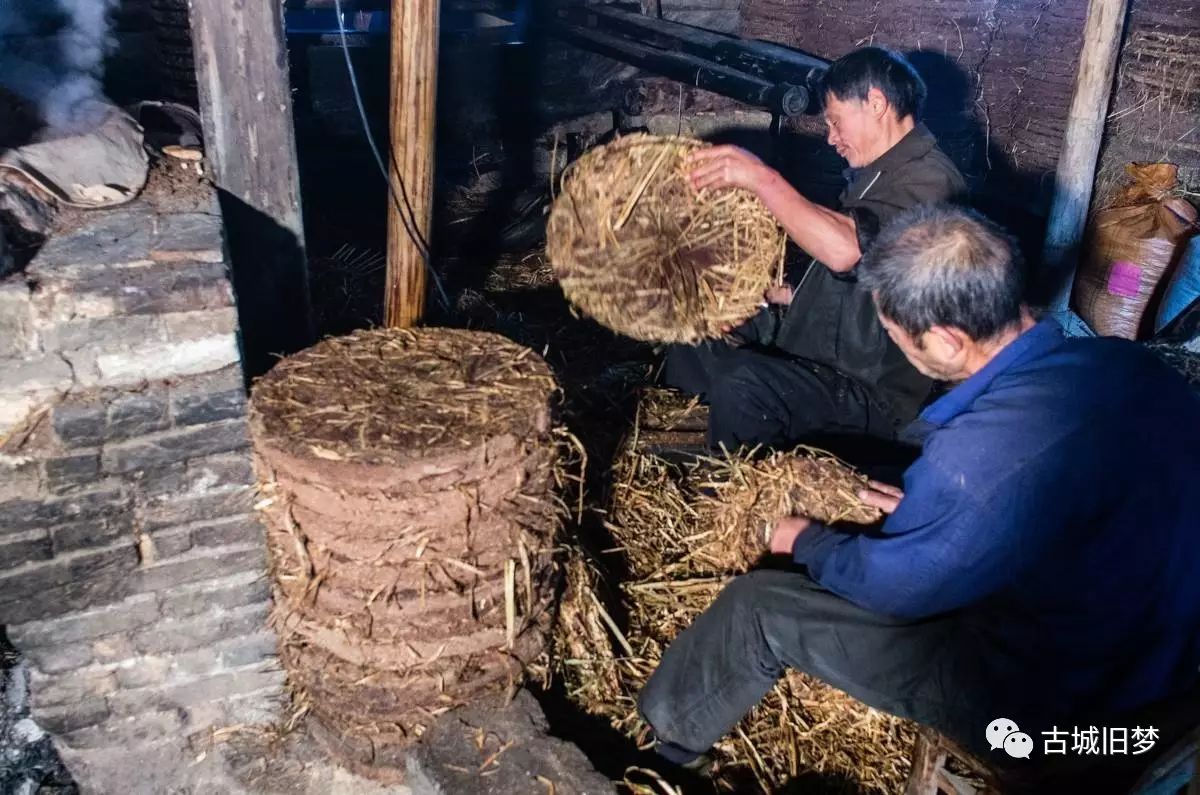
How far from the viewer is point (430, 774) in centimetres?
274

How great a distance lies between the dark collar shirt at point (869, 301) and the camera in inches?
156

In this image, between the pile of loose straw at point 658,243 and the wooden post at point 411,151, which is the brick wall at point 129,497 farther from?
the pile of loose straw at point 658,243

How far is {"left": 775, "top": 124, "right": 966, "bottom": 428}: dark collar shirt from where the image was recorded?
395cm

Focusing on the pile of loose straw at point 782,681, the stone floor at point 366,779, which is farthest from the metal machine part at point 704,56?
the stone floor at point 366,779

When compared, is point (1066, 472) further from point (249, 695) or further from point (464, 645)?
point (249, 695)

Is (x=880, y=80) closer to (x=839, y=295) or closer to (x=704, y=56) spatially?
(x=839, y=295)

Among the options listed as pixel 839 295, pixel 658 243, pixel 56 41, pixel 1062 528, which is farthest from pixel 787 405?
pixel 56 41

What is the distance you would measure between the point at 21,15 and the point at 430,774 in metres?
4.47

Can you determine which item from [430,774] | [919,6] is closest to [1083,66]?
[919,6]

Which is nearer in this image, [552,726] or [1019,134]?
[552,726]

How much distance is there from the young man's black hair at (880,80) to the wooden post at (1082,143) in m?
3.04

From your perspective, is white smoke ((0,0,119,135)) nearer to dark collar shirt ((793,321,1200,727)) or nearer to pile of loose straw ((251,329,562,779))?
pile of loose straw ((251,329,562,779))

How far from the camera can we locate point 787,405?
432 centimetres

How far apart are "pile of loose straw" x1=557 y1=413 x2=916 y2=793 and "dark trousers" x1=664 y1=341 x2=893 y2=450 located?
1.78 ft
